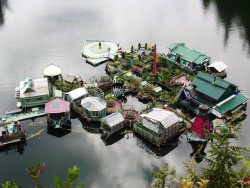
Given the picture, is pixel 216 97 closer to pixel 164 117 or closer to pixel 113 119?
pixel 164 117

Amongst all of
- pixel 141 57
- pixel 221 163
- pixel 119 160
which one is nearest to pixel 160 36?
pixel 141 57

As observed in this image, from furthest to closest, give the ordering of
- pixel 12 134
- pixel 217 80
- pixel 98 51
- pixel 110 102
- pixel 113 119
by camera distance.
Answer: pixel 98 51
pixel 110 102
pixel 217 80
pixel 113 119
pixel 12 134

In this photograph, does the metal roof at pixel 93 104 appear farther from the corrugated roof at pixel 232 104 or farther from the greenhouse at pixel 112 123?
the corrugated roof at pixel 232 104

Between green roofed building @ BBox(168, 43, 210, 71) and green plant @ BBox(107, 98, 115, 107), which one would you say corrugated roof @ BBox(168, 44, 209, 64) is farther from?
green plant @ BBox(107, 98, 115, 107)

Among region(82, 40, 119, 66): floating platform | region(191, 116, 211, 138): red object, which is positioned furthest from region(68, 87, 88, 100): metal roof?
region(191, 116, 211, 138): red object

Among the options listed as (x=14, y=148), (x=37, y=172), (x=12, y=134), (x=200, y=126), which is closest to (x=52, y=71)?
(x=12, y=134)

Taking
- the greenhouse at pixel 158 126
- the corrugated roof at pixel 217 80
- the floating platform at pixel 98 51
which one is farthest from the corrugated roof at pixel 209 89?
the floating platform at pixel 98 51
